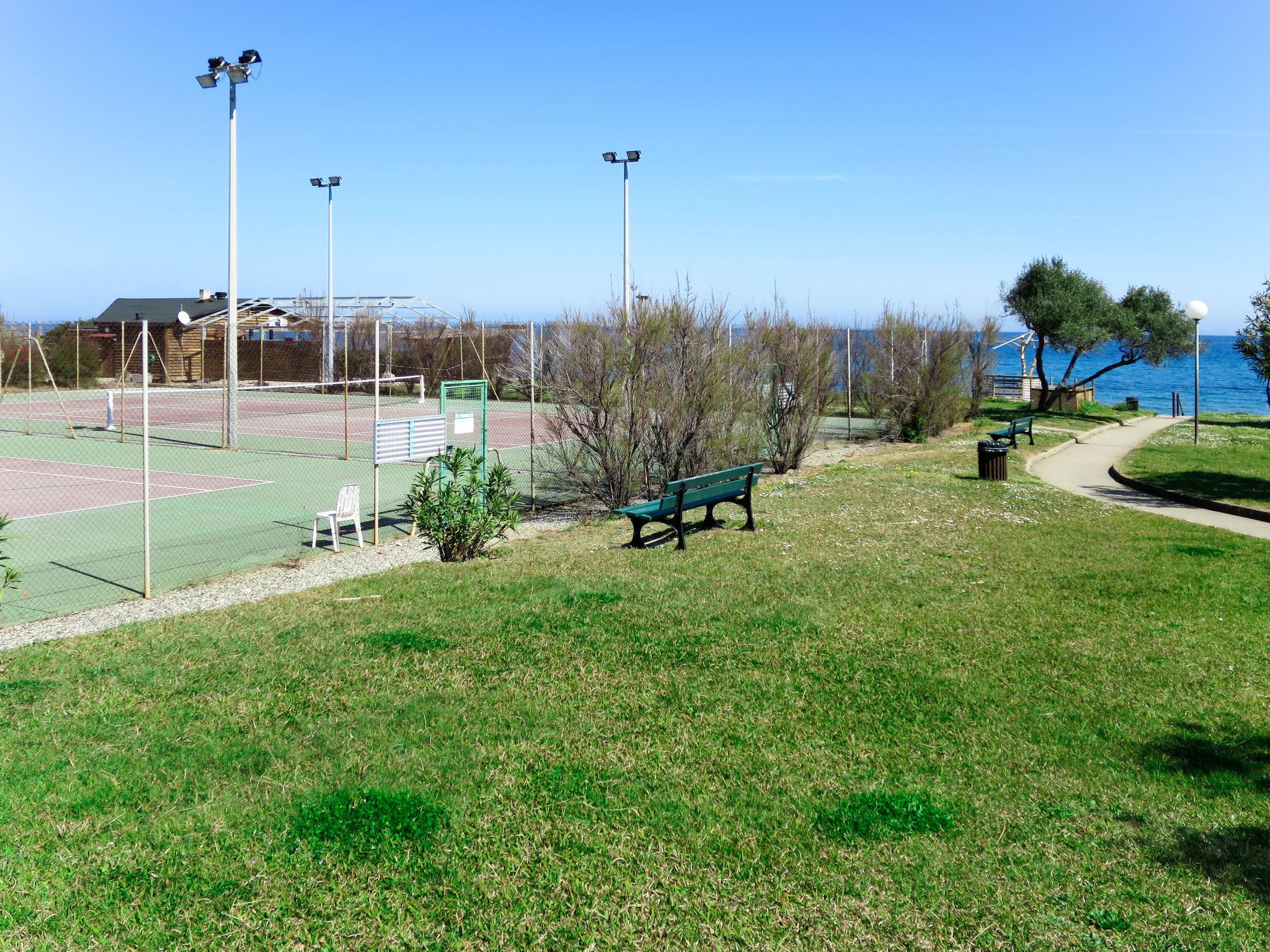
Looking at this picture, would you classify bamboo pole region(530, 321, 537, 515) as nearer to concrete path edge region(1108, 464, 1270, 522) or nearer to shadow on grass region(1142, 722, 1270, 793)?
shadow on grass region(1142, 722, 1270, 793)

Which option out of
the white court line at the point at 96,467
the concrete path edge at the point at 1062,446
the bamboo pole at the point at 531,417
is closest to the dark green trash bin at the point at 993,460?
the concrete path edge at the point at 1062,446

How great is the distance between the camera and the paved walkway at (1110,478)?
532 inches

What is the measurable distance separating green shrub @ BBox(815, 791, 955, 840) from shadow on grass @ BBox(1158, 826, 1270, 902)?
0.94 m

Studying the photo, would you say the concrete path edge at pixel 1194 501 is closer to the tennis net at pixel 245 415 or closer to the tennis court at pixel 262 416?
the tennis court at pixel 262 416

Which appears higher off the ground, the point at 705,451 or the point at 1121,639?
the point at 705,451

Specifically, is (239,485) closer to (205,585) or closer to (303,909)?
(205,585)

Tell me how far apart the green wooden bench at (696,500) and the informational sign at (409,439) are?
2.55 meters

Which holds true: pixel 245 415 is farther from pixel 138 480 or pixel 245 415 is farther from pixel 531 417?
pixel 531 417

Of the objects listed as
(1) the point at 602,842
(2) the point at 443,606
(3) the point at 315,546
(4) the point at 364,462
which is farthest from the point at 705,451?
(1) the point at 602,842

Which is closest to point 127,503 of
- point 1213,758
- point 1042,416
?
point 1213,758

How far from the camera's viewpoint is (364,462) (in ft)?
67.3

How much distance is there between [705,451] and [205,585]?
292 inches

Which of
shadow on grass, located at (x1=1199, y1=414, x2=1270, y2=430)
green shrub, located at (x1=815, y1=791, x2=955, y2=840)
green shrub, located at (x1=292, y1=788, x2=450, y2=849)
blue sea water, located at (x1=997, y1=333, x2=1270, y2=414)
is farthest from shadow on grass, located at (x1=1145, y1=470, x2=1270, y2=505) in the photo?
blue sea water, located at (x1=997, y1=333, x2=1270, y2=414)

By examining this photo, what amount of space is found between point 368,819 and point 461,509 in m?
6.13
